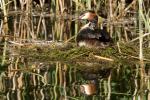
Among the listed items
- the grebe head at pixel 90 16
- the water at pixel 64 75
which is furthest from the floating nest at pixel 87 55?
the grebe head at pixel 90 16

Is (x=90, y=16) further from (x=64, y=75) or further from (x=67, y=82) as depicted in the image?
(x=67, y=82)

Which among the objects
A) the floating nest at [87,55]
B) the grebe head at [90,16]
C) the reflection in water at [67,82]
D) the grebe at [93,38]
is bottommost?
the reflection in water at [67,82]

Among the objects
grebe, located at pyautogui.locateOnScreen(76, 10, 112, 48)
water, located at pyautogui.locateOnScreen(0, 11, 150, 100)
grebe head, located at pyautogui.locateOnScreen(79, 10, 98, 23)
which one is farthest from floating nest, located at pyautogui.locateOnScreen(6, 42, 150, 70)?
grebe head, located at pyautogui.locateOnScreen(79, 10, 98, 23)

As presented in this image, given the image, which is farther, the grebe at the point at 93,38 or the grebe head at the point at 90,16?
the grebe head at the point at 90,16

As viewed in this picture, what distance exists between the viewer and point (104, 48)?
7297 mm

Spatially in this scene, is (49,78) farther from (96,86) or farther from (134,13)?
(134,13)

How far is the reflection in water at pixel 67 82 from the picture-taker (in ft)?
17.7

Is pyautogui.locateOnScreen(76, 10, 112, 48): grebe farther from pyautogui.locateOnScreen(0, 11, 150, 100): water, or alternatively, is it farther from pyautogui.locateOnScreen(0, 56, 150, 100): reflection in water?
pyautogui.locateOnScreen(0, 56, 150, 100): reflection in water

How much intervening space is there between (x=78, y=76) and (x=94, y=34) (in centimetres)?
137

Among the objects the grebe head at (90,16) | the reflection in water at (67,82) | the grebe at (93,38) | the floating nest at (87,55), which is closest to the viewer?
the reflection in water at (67,82)

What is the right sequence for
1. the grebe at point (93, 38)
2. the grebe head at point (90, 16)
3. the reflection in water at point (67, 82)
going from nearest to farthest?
the reflection in water at point (67, 82) → the grebe at point (93, 38) → the grebe head at point (90, 16)

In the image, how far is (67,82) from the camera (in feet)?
19.5

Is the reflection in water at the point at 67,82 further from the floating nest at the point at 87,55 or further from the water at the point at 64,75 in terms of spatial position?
the floating nest at the point at 87,55

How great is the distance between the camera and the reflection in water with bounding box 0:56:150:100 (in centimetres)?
541
